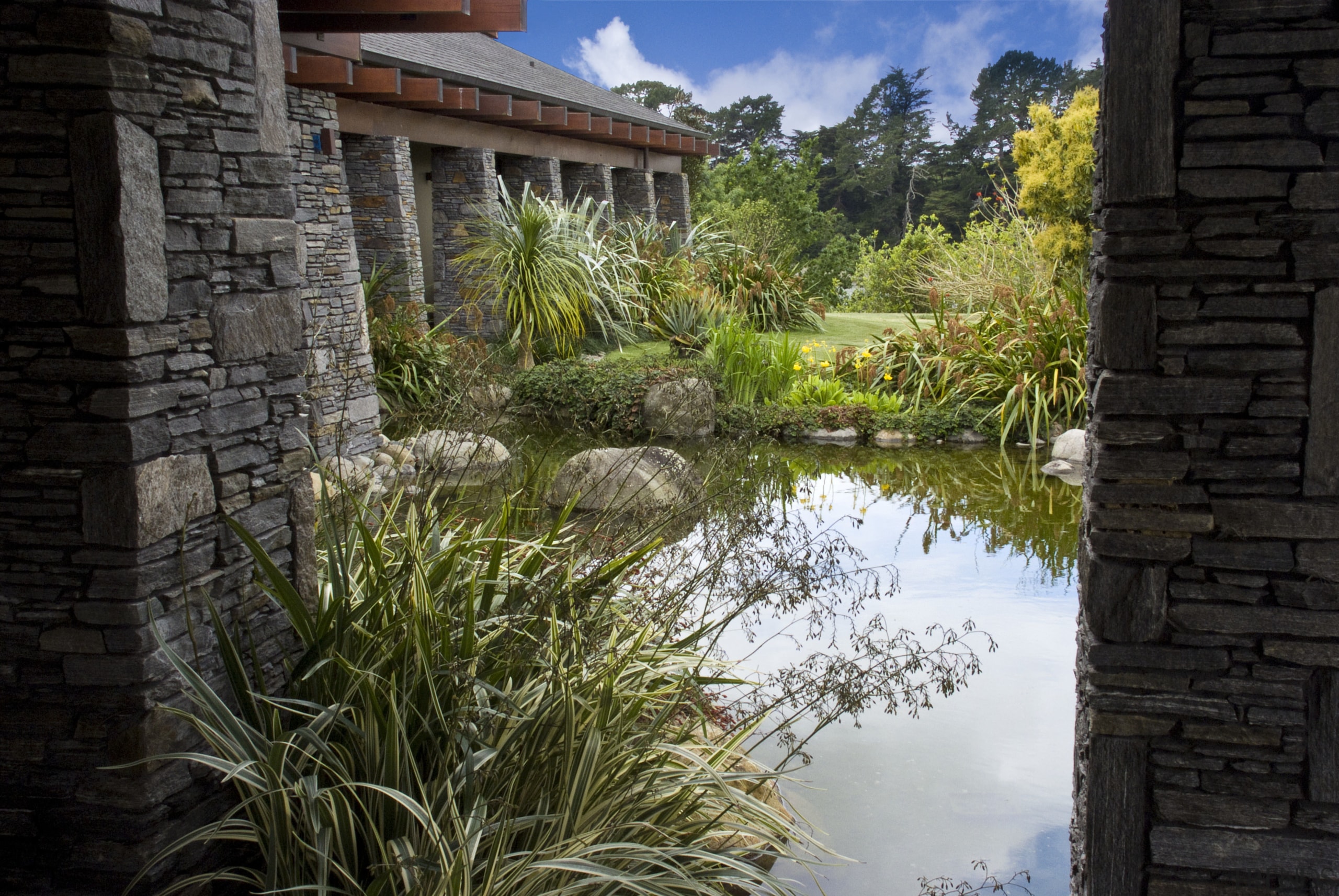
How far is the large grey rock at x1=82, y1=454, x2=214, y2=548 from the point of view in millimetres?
2518

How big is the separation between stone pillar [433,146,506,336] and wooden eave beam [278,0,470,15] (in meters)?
5.81

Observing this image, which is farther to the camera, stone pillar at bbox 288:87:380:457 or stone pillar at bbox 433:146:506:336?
stone pillar at bbox 433:146:506:336

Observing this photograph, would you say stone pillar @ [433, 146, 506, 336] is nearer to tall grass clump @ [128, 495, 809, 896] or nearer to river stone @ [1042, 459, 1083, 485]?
river stone @ [1042, 459, 1083, 485]

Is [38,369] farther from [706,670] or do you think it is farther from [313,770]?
[706,670]

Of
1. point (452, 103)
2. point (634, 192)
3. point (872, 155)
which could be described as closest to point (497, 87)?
point (452, 103)

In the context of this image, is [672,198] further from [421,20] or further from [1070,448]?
[421,20]

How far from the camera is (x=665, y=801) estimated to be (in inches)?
113

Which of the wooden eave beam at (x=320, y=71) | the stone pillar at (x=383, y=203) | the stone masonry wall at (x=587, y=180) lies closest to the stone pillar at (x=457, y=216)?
the stone pillar at (x=383, y=203)

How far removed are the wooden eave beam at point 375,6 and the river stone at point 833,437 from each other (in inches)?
214

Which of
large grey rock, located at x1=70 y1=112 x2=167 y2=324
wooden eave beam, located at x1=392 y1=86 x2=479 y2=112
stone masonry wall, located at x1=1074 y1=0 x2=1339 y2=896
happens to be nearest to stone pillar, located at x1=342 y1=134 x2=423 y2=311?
wooden eave beam, located at x1=392 y1=86 x2=479 y2=112

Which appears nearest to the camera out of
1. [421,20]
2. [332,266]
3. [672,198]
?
[421,20]

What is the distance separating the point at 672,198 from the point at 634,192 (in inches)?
60.2

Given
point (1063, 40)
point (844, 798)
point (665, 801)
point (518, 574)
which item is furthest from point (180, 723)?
point (1063, 40)

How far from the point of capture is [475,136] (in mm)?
12234
